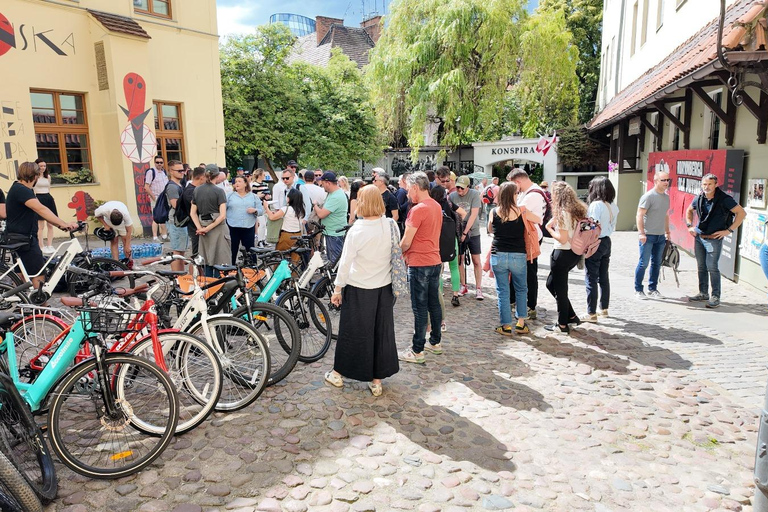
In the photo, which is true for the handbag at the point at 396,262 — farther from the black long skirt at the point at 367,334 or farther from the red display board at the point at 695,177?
the red display board at the point at 695,177

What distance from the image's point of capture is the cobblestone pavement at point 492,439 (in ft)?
10.5

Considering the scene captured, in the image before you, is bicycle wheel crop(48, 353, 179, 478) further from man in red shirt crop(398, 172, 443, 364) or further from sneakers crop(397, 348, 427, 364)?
A: man in red shirt crop(398, 172, 443, 364)

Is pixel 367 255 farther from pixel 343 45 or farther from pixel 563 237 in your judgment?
pixel 343 45

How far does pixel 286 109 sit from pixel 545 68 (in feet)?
36.6

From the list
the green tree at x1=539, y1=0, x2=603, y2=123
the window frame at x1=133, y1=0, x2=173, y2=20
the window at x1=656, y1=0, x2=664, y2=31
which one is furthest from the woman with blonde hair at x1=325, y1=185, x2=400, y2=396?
the green tree at x1=539, y1=0, x2=603, y2=123

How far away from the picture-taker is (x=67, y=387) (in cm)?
323

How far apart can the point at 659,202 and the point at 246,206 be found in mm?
5622

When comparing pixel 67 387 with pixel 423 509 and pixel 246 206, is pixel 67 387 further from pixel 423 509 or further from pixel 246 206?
pixel 246 206

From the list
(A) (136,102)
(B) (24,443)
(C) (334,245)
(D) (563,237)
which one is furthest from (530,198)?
(A) (136,102)

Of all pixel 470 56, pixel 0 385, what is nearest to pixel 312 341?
pixel 0 385

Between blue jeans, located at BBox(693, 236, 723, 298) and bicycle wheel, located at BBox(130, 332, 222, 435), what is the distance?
6543 millimetres

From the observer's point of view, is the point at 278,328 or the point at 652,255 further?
the point at 652,255

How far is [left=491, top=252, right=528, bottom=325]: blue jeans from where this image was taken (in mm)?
5941

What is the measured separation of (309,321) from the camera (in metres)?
5.55
